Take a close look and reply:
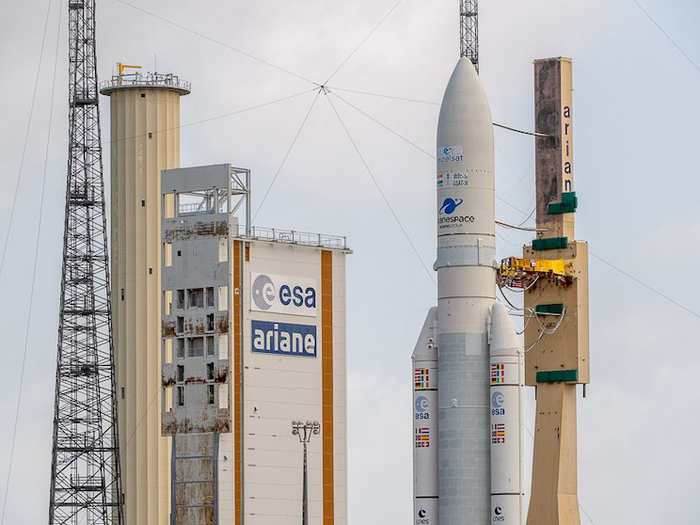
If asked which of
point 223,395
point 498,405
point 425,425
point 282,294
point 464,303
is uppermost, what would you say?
point 282,294

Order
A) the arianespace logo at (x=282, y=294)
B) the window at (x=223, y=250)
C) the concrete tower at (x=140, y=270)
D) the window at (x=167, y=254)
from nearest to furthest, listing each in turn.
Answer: the window at (x=223, y=250) < the window at (x=167, y=254) < the arianespace logo at (x=282, y=294) < the concrete tower at (x=140, y=270)

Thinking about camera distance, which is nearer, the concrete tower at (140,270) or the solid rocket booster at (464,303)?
the solid rocket booster at (464,303)

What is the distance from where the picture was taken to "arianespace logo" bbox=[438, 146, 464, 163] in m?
115

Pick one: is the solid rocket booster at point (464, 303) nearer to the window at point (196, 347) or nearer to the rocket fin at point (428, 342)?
the rocket fin at point (428, 342)

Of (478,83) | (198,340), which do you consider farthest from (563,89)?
(198,340)

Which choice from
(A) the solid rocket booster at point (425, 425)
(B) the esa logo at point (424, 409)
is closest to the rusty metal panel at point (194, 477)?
(A) the solid rocket booster at point (425, 425)

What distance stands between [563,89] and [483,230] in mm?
17215

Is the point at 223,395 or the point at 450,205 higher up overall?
the point at 450,205

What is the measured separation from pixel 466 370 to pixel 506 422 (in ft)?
9.37

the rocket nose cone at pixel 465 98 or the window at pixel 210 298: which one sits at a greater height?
the rocket nose cone at pixel 465 98

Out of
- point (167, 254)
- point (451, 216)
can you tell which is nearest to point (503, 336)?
point (451, 216)

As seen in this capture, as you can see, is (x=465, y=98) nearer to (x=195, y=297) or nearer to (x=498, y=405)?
(x=498, y=405)

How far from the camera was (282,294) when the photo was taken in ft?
462

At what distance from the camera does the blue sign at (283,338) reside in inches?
5468
